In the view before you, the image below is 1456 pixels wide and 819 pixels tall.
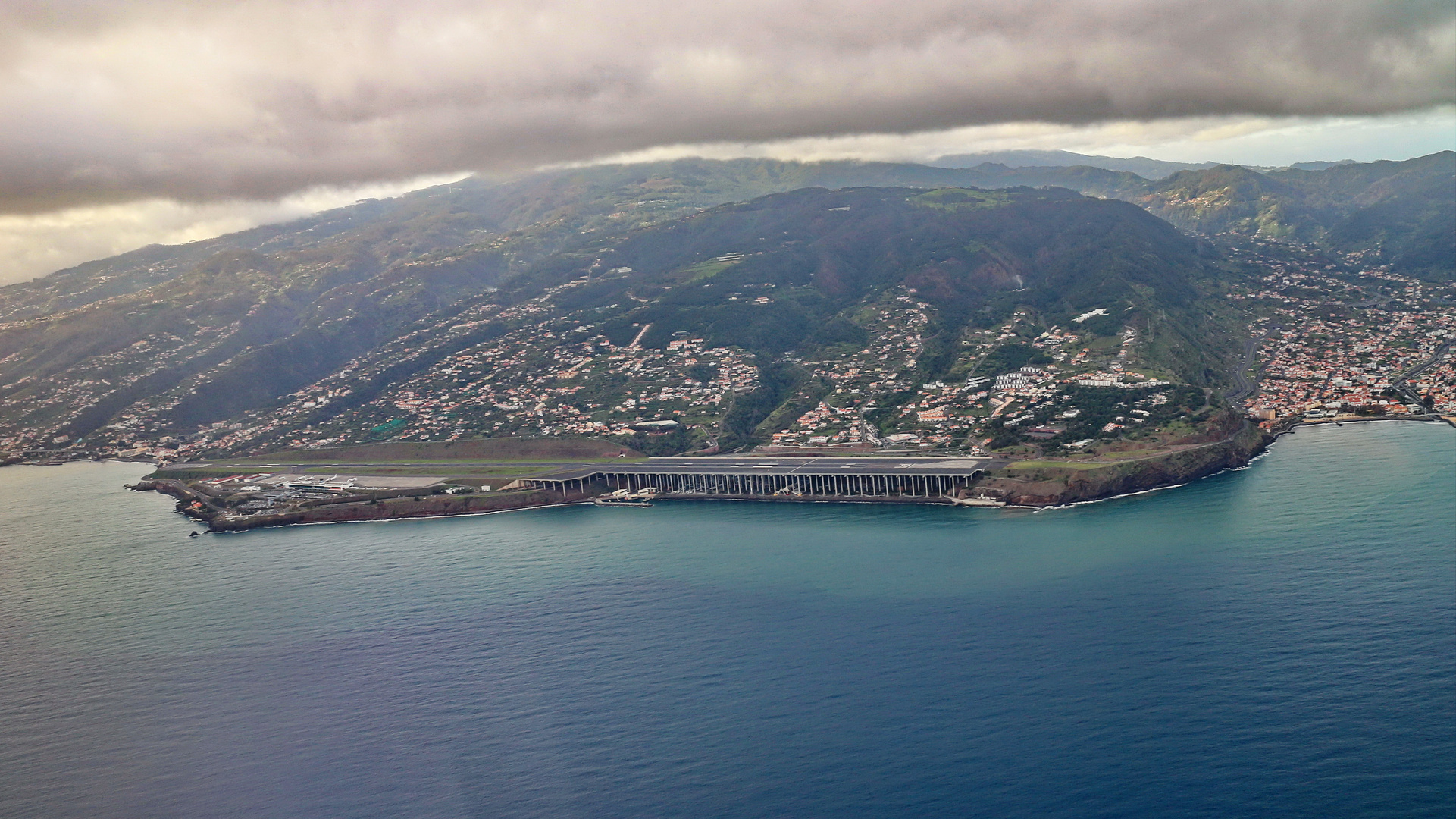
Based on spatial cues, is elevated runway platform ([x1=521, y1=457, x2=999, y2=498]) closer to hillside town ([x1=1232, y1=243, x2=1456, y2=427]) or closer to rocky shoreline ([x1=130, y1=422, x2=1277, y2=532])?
rocky shoreline ([x1=130, y1=422, x2=1277, y2=532])

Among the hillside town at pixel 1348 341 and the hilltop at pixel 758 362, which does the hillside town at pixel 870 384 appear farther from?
the hilltop at pixel 758 362

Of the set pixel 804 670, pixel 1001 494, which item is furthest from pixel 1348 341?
pixel 804 670

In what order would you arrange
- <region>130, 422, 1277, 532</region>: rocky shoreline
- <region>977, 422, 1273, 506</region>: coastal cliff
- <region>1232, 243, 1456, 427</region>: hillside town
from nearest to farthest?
<region>977, 422, 1273, 506</region>: coastal cliff, <region>130, 422, 1277, 532</region>: rocky shoreline, <region>1232, 243, 1456, 427</region>: hillside town

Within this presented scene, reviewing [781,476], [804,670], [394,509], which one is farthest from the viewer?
[394,509]

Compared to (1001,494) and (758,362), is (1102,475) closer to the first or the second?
(1001,494)

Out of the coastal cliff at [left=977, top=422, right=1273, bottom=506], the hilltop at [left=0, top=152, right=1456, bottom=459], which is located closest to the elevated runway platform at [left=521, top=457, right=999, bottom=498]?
the coastal cliff at [left=977, top=422, right=1273, bottom=506]

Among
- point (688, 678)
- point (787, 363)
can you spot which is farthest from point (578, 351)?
point (688, 678)
